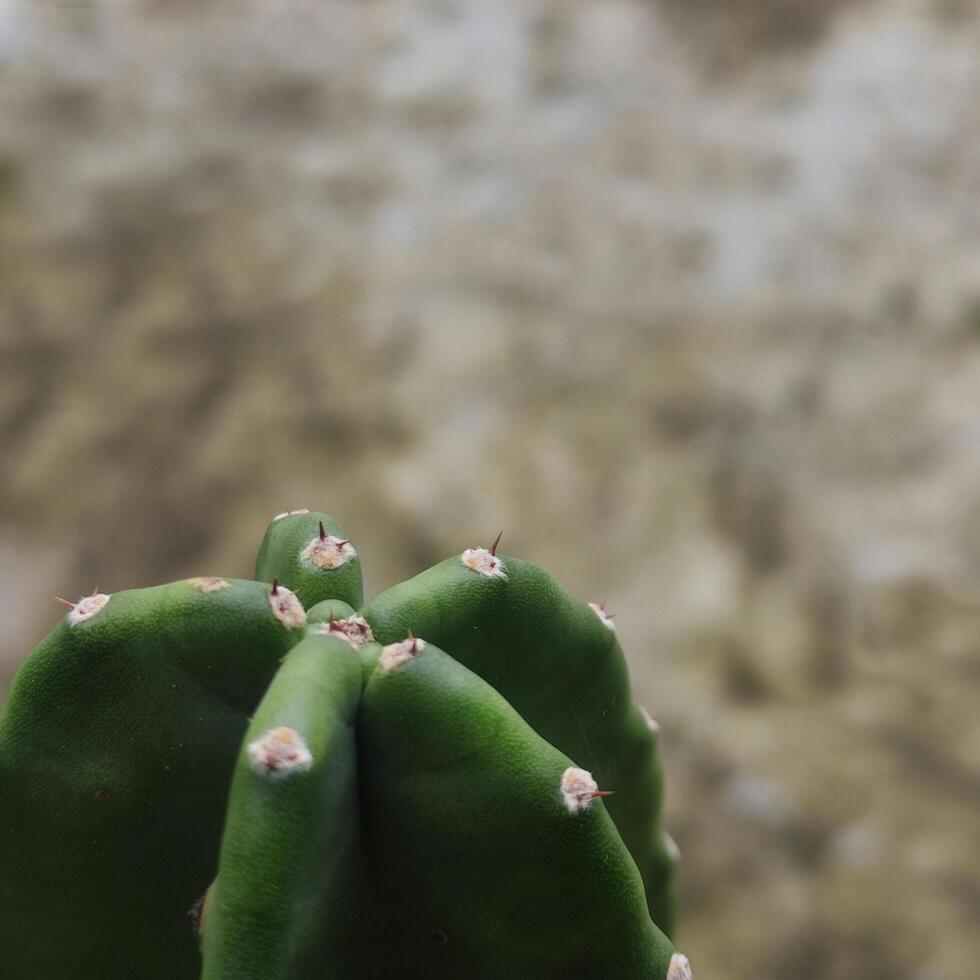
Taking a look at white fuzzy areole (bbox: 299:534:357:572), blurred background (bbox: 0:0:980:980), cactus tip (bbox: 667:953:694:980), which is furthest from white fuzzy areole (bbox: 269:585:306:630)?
blurred background (bbox: 0:0:980:980)

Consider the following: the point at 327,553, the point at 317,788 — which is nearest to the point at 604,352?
the point at 327,553

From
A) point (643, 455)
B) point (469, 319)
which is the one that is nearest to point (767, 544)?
point (643, 455)

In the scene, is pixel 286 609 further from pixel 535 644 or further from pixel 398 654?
Result: pixel 535 644

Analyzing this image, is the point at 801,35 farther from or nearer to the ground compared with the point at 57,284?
farther from the ground

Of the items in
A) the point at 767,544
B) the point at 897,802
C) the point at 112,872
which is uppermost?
the point at 767,544

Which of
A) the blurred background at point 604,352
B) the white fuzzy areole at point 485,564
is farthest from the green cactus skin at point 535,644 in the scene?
the blurred background at point 604,352

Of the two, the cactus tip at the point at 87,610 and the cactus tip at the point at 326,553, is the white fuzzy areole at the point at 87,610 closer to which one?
the cactus tip at the point at 87,610

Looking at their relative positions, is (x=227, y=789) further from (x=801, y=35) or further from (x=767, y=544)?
(x=801, y=35)
